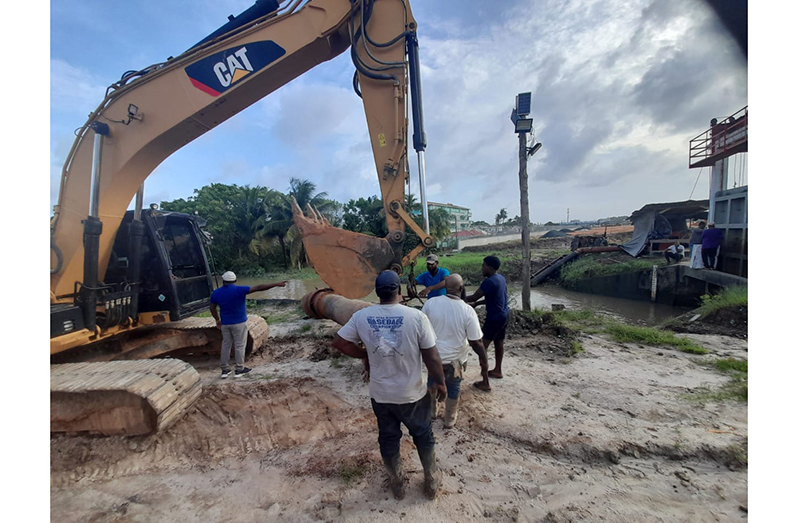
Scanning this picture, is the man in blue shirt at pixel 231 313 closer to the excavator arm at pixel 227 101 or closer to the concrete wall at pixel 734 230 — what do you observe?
the excavator arm at pixel 227 101

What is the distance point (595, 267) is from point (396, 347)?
1678 cm

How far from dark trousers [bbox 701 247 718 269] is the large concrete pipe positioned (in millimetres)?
11340

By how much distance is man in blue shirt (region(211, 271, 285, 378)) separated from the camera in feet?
17.4

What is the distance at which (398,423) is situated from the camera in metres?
2.93

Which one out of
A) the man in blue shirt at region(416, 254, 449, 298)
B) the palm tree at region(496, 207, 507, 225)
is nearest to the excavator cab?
the man in blue shirt at region(416, 254, 449, 298)

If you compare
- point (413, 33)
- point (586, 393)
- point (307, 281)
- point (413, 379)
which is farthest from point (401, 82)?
point (307, 281)

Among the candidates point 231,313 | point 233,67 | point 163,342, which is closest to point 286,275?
point 163,342

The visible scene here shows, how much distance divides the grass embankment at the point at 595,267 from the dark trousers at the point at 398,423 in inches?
579

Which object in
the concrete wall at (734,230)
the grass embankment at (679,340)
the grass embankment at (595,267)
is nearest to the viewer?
the grass embankment at (679,340)

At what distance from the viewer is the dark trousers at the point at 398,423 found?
2.84 m

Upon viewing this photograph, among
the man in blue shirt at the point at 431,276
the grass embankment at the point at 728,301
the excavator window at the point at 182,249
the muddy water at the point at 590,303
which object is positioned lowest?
the muddy water at the point at 590,303

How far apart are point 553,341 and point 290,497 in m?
5.28

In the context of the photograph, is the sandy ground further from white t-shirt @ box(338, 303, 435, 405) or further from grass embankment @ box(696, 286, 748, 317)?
grass embankment @ box(696, 286, 748, 317)

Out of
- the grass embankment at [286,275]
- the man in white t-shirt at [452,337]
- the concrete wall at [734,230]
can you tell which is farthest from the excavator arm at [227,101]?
the grass embankment at [286,275]
